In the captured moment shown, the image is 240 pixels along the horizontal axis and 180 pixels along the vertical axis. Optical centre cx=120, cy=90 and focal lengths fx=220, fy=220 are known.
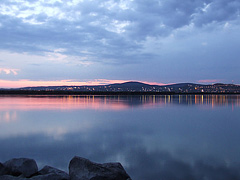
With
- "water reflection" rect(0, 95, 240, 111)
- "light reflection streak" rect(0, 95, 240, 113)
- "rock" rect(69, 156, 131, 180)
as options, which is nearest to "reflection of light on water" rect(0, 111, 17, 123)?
"light reflection streak" rect(0, 95, 240, 113)

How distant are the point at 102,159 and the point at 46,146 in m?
2.59

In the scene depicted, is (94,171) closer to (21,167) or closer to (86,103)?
(21,167)

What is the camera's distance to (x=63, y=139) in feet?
29.9

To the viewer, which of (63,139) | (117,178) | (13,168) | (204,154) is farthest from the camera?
(63,139)

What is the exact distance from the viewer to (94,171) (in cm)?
467

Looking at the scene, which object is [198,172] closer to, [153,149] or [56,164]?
[153,149]

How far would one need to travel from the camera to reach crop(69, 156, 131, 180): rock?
4.61m

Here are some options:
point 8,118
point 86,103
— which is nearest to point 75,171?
point 8,118

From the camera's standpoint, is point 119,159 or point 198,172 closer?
point 198,172

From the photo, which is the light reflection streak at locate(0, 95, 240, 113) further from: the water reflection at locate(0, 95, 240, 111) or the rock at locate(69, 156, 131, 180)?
the rock at locate(69, 156, 131, 180)

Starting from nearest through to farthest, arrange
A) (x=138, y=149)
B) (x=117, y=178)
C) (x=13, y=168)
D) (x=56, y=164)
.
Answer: (x=117, y=178) → (x=13, y=168) → (x=56, y=164) → (x=138, y=149)

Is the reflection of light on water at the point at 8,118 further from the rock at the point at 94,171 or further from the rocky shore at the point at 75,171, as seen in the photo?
the rock at the point at 94,171

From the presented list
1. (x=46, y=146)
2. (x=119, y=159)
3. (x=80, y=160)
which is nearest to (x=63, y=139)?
(x=46, y=146)

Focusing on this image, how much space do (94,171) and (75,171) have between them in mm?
456
